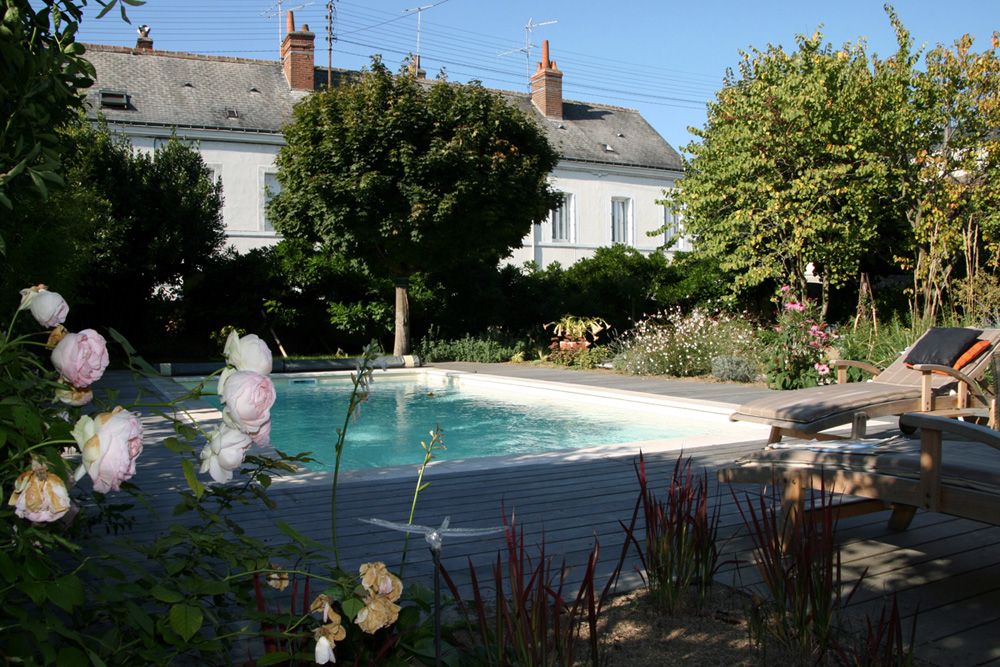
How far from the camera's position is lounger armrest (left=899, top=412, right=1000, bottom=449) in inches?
101

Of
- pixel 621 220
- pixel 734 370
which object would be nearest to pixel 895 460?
pixel 734 370

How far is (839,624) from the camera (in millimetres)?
2115

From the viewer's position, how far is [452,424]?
9312mm

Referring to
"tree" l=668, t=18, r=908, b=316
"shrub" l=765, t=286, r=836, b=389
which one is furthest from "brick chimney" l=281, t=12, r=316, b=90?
"shrub" l=765, t=286, r=836, b=389

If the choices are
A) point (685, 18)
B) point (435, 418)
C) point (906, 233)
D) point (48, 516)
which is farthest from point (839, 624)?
point (685, 18)

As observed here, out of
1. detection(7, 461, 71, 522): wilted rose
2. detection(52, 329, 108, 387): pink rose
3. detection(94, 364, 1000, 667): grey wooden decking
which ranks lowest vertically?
detection(94, 364, 1000, 667): grey wooden decking

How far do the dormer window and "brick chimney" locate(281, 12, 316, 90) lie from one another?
14.3 ft

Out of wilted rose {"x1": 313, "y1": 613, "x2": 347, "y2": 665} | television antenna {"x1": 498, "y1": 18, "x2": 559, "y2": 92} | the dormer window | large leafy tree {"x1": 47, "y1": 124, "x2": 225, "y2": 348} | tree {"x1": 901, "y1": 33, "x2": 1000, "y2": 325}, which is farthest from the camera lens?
television antenna {"x1": 498, "y1": 18, "x2": 559, "y2": 92}

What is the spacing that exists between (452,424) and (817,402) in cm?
537

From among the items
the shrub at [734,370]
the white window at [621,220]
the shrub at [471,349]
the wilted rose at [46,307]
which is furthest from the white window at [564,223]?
the wilted rose at [46,307]

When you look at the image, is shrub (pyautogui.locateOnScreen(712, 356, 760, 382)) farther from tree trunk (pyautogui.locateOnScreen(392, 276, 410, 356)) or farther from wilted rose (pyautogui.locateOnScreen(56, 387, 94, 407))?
wilted rose (pyautogui.locateOnScreen(56, 387, 94, 407))

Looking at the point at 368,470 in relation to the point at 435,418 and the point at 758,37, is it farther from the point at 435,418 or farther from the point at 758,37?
the point at 758,37

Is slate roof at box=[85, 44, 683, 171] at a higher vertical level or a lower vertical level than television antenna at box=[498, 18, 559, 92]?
lower

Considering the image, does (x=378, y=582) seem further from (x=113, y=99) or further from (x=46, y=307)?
(x=113, y=99)
